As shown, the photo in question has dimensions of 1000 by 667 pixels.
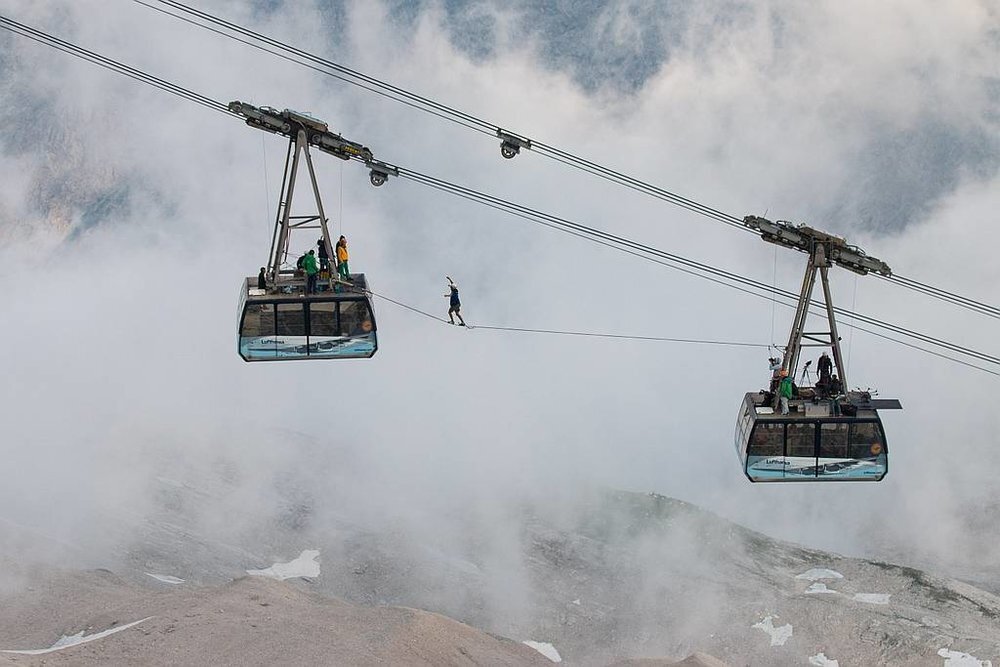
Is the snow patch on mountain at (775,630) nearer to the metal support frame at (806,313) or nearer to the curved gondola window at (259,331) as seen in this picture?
the metal support frame at (806,313)

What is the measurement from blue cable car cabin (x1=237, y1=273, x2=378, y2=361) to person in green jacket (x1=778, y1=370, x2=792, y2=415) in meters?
15.5

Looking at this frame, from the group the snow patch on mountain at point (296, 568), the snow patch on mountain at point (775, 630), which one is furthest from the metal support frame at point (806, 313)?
the snow patch on mountain at point (296, 568)

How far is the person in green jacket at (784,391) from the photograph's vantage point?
50.7 metres

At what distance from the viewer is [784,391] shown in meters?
50.7

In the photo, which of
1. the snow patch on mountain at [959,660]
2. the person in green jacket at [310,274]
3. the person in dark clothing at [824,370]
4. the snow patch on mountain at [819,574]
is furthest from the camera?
the snow patch on mountain at [819,574]

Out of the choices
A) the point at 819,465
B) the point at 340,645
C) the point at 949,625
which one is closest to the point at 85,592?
the point at 340,645

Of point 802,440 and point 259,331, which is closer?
point 259,331

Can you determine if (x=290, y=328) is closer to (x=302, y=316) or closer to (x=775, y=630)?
(x=302, y=316)

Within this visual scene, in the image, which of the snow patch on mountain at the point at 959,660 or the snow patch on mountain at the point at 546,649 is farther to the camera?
the snow patch on mountain at the point at 546,649

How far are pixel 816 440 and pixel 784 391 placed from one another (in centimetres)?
227

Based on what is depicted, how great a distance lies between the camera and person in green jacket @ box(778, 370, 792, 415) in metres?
50.7

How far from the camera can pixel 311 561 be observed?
11756 centimetres

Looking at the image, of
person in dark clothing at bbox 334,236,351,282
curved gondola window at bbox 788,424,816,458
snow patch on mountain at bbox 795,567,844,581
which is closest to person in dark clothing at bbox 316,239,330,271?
person in dark clothing at bbox 334,236,351,282

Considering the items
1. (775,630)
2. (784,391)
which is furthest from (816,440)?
(775,630)
